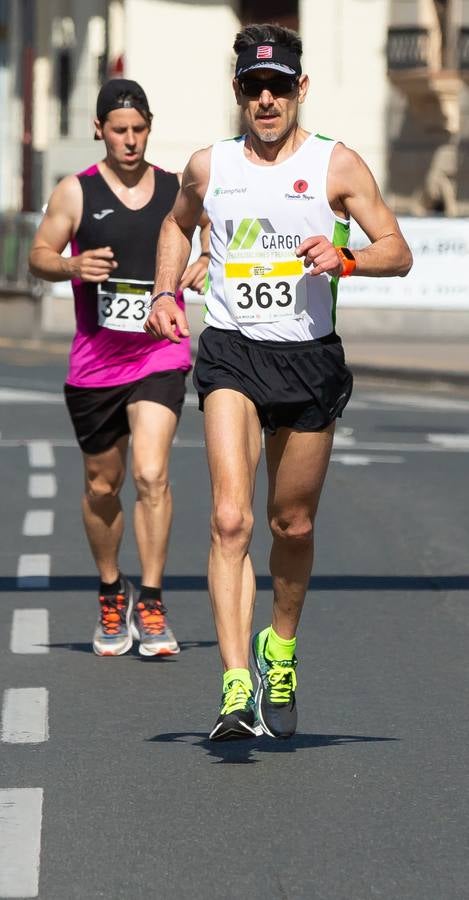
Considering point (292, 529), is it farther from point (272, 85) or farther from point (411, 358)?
point (411, 358)

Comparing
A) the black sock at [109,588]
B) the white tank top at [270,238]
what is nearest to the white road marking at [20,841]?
the white tank top at [270,238]

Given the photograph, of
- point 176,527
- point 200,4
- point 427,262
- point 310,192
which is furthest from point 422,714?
point 200,4

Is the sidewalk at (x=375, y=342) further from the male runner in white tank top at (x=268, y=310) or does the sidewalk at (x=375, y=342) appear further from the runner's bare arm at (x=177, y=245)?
the male runner in white tank top at (x=268, y=310)

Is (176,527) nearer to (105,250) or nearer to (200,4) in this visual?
(105,250)

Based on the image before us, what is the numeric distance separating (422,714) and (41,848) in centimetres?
204

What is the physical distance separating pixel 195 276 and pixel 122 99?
2.39ft

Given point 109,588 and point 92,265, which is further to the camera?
point 109,588

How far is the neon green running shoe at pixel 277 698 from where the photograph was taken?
21.0 feet

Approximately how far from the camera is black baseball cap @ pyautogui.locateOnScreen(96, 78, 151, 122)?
817 cm

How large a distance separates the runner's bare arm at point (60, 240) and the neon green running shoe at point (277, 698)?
2.04 metres

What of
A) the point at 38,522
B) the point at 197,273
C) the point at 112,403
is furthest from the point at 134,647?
the point at 38,522

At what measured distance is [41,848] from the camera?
5191 mm

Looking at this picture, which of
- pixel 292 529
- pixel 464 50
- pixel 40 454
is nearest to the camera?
pixel 292 529

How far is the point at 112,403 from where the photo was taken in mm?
8273
